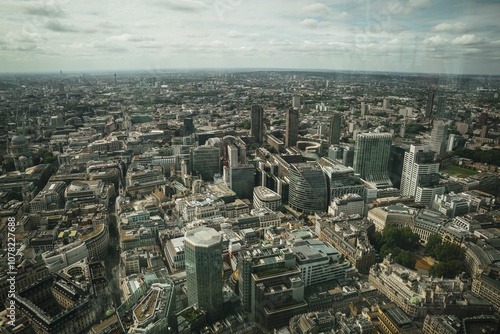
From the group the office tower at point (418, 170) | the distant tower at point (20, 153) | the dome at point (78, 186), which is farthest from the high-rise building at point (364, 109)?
the distant tower at point (20, 153)

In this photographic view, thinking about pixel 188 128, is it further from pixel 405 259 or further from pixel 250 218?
pixel 405 259

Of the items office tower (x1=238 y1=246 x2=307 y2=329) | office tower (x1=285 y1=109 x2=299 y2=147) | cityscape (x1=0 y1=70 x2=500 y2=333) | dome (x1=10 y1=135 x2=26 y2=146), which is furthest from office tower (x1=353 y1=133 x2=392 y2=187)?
dome (x1=10 y1=135 x2=26 y2=146)

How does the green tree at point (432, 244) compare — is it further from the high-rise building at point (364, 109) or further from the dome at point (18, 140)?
the dome at point (18, 140)

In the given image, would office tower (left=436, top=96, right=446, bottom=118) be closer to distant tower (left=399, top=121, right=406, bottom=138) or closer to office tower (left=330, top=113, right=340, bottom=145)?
distant tower (left=399, top=121, right=406, bottom=138)

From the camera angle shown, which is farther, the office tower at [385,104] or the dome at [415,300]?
the office tower at [385,104]

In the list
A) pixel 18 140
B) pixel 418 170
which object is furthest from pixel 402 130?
pixel 18 140

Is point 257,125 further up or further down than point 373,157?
further up
